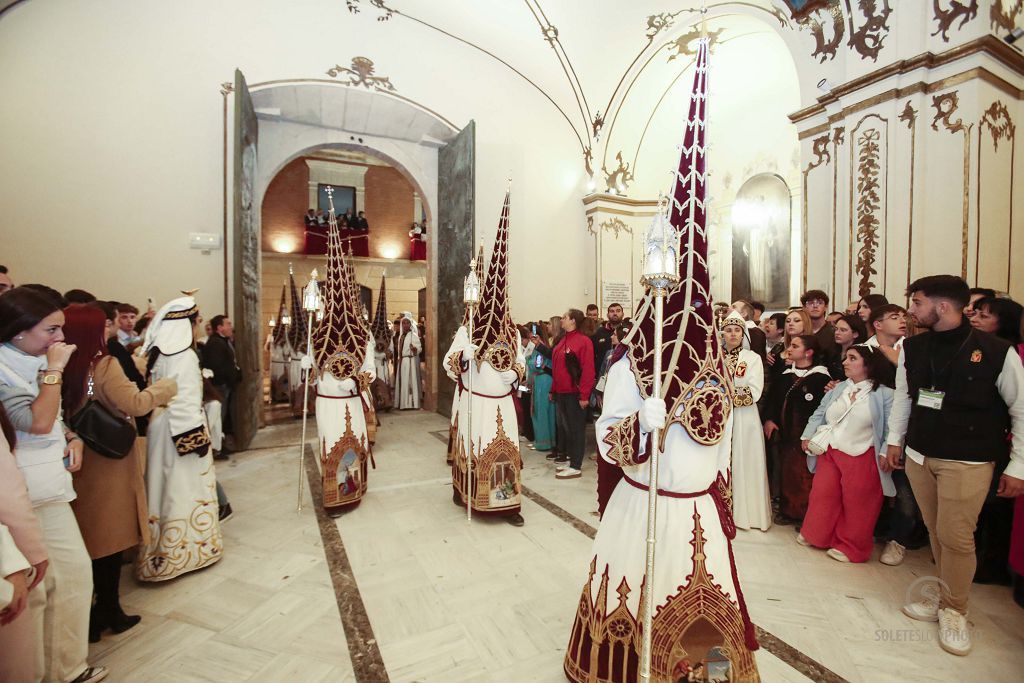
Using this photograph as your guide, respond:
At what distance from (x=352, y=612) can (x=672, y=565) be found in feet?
6.13

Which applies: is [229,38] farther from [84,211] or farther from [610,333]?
[610,333]

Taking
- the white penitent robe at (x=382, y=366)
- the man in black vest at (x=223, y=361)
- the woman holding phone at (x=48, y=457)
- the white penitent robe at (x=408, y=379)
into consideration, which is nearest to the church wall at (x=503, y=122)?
the man in black vest at (x=223, y=361)

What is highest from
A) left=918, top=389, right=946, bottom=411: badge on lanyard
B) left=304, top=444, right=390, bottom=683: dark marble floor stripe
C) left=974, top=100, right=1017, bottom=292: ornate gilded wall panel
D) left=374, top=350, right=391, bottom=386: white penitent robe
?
left=974, top=100, right=1017, bottom=292: ornate gilded wall panel

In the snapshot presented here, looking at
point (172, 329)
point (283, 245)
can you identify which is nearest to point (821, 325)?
point (172, 329)

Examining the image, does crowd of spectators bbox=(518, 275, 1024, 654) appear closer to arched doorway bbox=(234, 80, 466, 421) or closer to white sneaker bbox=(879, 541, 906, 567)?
white sneaker bbox=(879, 541, 906, 567)

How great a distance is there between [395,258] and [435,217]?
5.38 m

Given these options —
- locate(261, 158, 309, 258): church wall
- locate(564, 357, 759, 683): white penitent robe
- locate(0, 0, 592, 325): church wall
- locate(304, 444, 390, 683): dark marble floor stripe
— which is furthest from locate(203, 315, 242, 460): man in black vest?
locate(261, 158, 309, 258): church wall

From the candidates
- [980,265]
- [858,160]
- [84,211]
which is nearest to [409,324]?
[84,211]

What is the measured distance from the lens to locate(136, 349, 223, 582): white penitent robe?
284cm

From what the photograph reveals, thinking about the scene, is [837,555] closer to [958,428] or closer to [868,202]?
[958,428]

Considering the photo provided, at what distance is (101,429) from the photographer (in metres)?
2.27

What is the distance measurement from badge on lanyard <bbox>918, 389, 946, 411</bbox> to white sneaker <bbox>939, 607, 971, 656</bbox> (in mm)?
1020

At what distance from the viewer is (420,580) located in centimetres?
295

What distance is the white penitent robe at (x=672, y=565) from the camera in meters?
1.69
